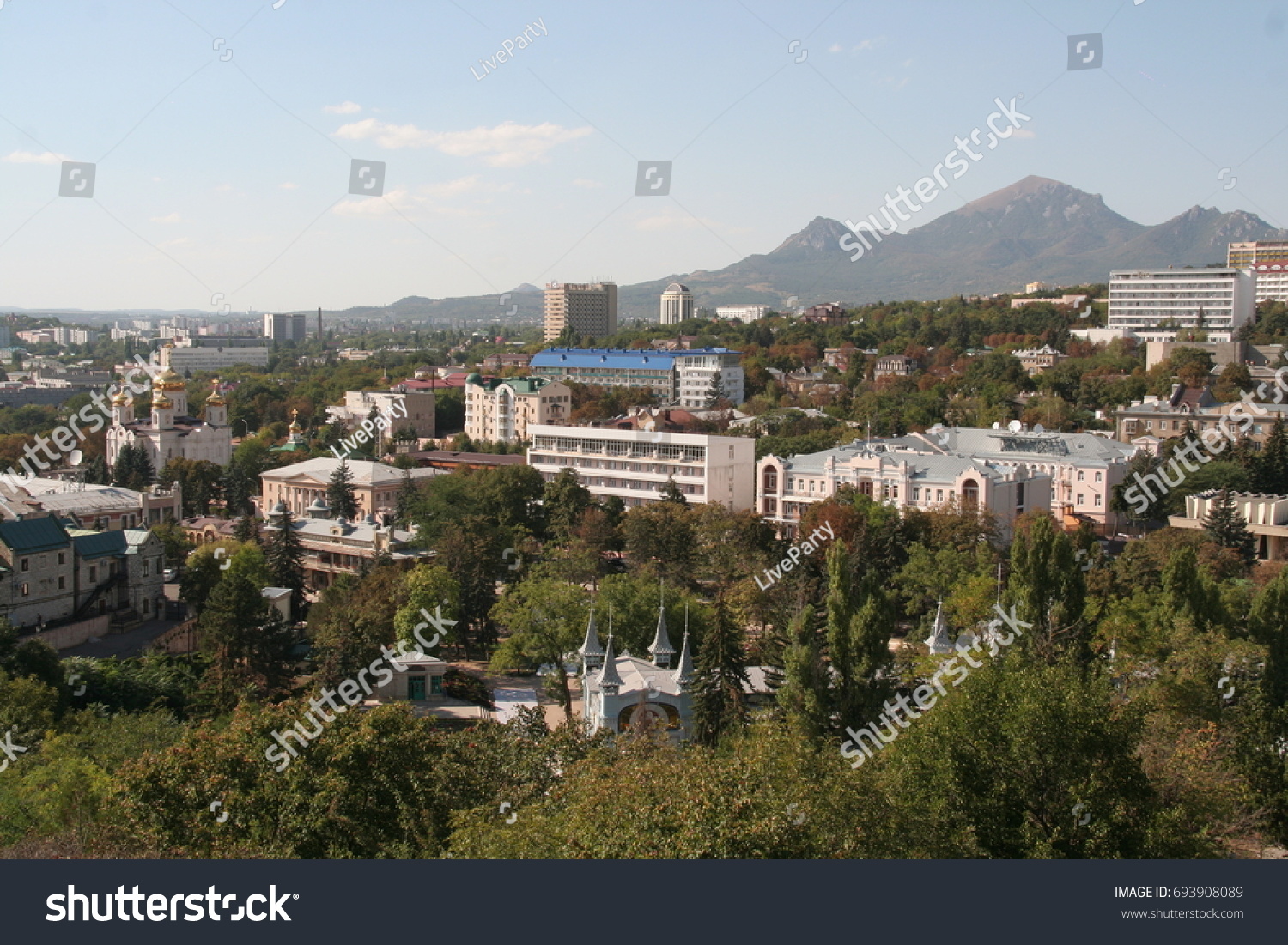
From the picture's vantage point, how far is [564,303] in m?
97.6

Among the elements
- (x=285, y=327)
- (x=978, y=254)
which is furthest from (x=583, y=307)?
(x=285, y=327)

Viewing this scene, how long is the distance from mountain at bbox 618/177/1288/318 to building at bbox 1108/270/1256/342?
37.8 m

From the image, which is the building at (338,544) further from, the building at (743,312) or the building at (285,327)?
the building at (285,327)

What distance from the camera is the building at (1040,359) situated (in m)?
49.9

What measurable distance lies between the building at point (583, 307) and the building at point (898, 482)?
68.0 metres

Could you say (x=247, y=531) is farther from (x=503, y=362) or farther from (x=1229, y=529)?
(x=503, y=362)


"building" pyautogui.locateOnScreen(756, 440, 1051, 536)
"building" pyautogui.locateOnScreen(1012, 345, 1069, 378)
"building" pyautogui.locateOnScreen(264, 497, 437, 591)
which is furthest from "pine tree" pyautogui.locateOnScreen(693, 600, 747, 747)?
"building" pyautogui.locateOnScreen(1012, 345, 1069, 378)

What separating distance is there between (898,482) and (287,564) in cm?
1295

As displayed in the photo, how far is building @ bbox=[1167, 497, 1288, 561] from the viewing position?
2525 centimetres

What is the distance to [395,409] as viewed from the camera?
47.6 m

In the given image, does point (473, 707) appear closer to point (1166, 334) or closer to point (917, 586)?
point (917, 586)

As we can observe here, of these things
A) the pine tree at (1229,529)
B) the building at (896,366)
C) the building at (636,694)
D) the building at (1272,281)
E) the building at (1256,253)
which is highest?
the building at (1256,253)

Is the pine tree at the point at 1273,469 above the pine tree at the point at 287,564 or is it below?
above

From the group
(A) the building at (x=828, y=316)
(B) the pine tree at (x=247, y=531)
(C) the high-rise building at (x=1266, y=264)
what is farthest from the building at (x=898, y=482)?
(A) the building at (x=828, y=316)
